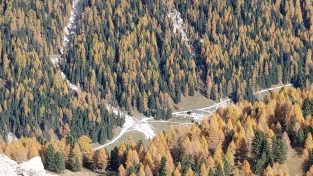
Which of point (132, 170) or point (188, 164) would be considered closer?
point (132, 170)

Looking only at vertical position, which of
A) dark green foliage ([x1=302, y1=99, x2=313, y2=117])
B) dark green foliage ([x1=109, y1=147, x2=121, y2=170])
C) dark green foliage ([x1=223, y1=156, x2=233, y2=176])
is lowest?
dark green foliage ([x1=223, y1=156, x2=233, y2=176])

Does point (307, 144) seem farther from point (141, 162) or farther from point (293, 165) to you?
point (141, 162)

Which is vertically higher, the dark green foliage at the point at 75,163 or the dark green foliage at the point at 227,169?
the dark green foliage at the point at 75,163

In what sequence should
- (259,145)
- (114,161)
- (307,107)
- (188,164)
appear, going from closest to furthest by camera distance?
(188,164)
(259,145)
(114,161)
(307,107)

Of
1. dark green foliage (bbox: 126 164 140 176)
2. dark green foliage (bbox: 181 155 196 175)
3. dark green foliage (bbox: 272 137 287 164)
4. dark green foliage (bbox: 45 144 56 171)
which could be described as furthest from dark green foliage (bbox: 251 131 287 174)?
dark green foliage (bbox: 45 144 56 171)

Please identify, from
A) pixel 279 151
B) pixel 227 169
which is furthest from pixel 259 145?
pixel 227 169

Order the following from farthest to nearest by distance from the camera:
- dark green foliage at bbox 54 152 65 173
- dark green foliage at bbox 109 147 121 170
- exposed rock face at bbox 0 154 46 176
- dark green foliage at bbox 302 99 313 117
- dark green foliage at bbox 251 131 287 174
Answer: dark green foliage at bbox 302 99 313 117, dark green foliage at bbox 109 147 121 170, dark green foliage at bbox 54 152 65 173, dark green foliage at bbox 251 131 287 174, exposed rock face at bbox 0 154 46 176

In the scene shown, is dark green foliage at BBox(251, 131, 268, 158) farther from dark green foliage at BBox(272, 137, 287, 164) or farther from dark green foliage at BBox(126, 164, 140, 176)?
dark green foliage at BBox(126, 164, 140, 176)

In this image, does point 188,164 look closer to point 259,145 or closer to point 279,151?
point 259,145

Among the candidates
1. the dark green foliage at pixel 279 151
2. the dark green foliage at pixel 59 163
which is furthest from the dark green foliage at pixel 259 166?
the dark green foliage at pixel 59 163

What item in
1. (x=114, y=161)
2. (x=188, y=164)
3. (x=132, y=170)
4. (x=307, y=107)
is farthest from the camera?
(x=307, y=107)

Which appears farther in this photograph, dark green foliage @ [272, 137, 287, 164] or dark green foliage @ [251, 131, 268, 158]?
dark green foliage @ [251, 131, 268, 158]

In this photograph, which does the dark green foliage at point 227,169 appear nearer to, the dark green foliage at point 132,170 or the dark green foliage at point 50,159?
the dark green foliage at point 132,170
